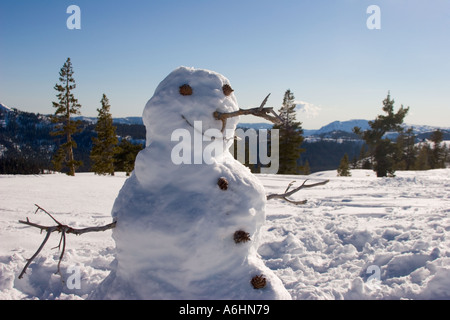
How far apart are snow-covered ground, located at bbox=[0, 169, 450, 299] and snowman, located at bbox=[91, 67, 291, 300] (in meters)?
2.22

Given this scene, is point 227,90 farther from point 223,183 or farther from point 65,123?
point 65,123

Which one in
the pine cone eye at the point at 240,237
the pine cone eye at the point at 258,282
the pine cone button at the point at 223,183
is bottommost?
the pine cone eye at the point at 258,282

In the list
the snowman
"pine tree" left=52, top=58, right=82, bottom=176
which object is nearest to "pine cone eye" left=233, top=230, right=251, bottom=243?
the snowman

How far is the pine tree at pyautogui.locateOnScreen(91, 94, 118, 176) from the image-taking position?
26.6 meters

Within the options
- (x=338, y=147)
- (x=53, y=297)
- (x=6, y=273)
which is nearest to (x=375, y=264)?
(x=53, y=297)

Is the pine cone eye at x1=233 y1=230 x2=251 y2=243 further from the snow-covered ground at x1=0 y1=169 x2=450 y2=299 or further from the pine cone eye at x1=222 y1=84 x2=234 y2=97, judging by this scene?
the snow-covered ground at x1=0 y1=169 x2=450 y2=299

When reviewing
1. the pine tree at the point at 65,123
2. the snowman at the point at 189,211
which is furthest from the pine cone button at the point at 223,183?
the pine tree at the point at 65,123

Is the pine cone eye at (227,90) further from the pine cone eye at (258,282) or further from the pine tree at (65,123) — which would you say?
the pine tree at (65,123)

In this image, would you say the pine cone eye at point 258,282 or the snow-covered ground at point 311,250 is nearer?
the pine cone eye at point 258,282

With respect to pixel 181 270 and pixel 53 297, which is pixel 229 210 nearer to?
pixel 181 270

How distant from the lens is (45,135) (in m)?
200

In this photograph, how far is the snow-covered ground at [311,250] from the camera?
4.02 meters

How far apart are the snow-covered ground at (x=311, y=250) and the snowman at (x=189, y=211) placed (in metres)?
2.22
